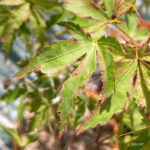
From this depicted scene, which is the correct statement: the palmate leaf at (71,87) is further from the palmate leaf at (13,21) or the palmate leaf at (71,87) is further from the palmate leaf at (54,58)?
the palmate leaf at (13,21)

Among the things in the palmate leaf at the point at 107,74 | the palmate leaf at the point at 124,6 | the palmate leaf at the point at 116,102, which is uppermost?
the palmate leaf at the point at 124,6

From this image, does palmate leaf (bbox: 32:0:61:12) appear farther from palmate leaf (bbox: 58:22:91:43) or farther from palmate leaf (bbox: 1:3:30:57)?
palmate leaf (bbox: 58:22:91:43)

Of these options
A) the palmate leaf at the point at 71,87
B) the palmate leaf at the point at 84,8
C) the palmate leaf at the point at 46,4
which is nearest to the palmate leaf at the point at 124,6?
the palmate leaf at the point at 84,8

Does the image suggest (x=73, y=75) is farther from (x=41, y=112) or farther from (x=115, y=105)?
(x=41, y=112)

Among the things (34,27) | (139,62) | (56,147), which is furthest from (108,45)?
(56,147)

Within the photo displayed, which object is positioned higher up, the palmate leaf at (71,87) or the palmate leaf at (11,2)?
the palmate leaf at (11,2)

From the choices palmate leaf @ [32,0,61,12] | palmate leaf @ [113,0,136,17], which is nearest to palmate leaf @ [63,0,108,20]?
palmate leaf @ [113,0,136,17]
